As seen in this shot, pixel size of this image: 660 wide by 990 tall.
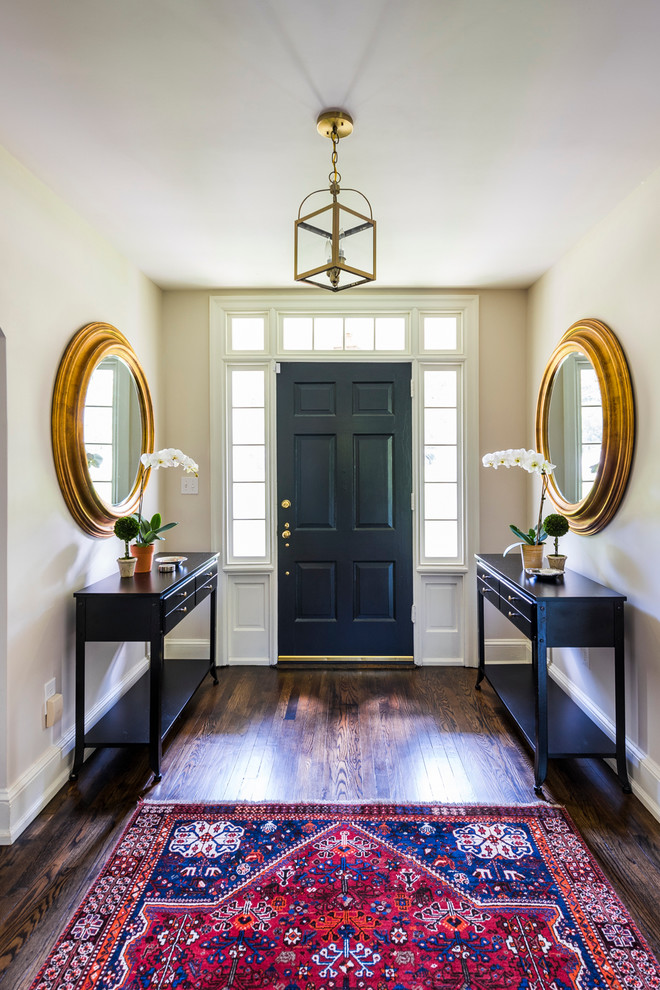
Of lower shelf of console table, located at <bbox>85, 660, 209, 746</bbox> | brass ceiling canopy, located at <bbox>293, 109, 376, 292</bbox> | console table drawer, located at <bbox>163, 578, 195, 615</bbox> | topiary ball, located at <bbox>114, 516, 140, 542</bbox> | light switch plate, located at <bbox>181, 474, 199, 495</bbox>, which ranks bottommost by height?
lower shelf of console table, located at <bbox>85, 660, 209, 746</bbox>

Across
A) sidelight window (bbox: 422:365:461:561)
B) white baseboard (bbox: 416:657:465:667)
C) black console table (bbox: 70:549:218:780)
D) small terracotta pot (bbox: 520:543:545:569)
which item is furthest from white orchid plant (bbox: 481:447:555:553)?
black console table (bbox: 70:549:218:780)

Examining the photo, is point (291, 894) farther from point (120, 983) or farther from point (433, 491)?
point (433, 491)

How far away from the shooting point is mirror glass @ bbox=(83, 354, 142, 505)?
2736mm

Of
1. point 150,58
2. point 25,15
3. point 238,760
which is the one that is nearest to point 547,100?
point 150,58

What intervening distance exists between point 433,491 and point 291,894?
262 centimetres

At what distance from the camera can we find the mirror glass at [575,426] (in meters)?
2.76

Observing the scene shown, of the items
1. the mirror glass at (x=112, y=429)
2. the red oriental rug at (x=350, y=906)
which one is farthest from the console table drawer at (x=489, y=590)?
the mirror glass at (x=112, y=429)

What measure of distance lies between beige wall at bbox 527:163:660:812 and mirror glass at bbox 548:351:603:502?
0.84 ft

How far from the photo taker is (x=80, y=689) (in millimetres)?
2488

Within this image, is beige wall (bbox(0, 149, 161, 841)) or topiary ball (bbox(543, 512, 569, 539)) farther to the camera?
topiary ball (bbox(543, 512, 569, 539))

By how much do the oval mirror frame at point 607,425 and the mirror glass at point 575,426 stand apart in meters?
0.06

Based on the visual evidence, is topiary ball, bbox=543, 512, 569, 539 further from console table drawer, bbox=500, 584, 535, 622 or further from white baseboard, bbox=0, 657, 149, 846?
white baseboard, bbox=0, 657, 149, 846

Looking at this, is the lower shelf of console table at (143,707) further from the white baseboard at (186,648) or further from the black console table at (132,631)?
the white baseboard at (186,648)

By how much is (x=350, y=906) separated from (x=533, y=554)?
1809mm
